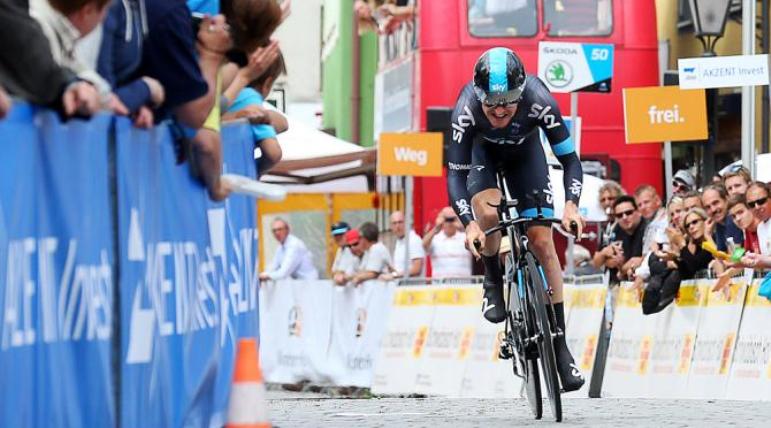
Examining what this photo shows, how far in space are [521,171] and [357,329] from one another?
11141 mm

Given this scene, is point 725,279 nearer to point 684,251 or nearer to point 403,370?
point 684,251

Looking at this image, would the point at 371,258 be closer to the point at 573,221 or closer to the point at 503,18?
the point at 503,18

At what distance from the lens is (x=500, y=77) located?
10547 mm

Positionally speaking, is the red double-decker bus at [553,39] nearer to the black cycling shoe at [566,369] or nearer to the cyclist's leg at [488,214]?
the cyclist's leg at [488,214]

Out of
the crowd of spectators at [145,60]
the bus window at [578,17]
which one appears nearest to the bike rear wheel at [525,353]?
the crowd of spectators at [145,60]

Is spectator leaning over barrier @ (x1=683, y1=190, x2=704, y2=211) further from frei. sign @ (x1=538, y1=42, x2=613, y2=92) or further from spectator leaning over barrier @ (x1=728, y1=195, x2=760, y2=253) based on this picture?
frei. sign @ (x1=538, y1=42, x2=613, y2=92)

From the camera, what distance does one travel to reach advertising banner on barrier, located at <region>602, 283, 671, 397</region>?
15992mm

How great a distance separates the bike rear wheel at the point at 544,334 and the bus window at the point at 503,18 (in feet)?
48.5

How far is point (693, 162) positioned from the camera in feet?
88.1

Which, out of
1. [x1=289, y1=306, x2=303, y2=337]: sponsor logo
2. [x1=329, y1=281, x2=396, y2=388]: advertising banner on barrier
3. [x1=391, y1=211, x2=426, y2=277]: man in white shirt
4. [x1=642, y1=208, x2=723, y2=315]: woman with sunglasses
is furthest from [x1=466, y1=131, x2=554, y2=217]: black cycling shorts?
[x1=289, y1=306, x2=303, y2=337]: sponsor logo

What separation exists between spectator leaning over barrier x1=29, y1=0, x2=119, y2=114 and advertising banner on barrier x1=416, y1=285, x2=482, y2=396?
12106 millimetres

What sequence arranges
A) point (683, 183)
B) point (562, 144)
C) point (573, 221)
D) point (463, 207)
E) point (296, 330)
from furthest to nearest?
point (296, 330)
point (683, 183)
point (562, 144)
point (463, 207)
point (573, 221)

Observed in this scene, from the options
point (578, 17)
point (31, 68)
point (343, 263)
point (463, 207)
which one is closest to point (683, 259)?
point (463, 207)

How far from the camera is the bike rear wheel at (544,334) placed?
10.3 m
